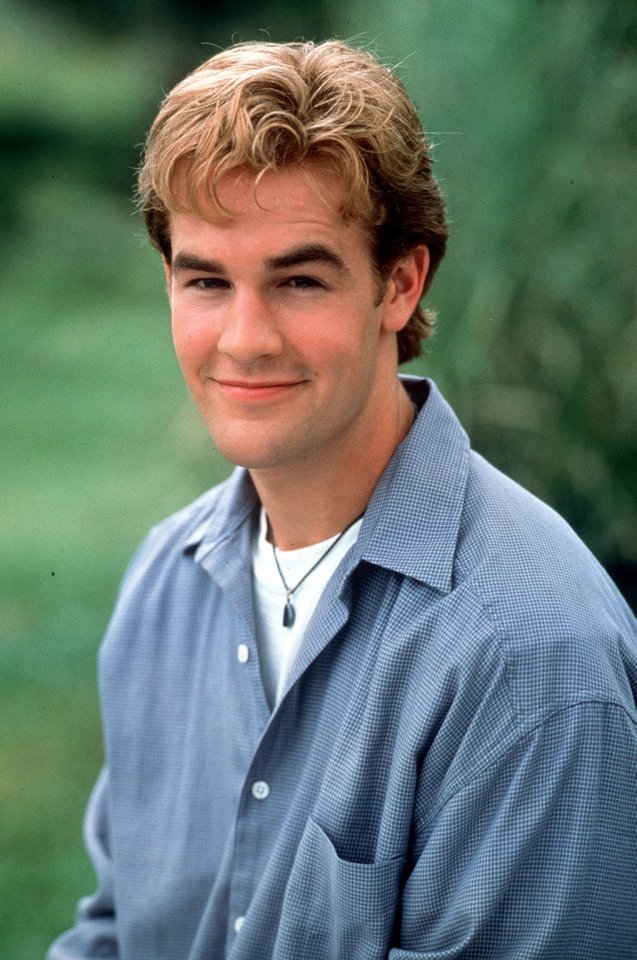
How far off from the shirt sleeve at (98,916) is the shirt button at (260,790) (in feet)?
1.32

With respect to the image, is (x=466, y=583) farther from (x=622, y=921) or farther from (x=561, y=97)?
(x=561, y=97)

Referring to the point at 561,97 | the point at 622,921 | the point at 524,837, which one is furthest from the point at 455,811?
the point at 561,97

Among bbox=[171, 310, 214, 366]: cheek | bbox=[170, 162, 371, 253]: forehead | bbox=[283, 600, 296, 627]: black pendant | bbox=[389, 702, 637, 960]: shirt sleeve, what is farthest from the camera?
bbox=[283, 600, 296, 627]: black pendant

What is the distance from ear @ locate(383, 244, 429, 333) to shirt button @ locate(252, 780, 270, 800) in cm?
66

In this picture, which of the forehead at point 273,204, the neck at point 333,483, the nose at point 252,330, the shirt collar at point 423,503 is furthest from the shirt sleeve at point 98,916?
the forehead at point 273,204

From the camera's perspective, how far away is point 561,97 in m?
2.65

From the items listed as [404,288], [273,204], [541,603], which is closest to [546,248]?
[404,288]

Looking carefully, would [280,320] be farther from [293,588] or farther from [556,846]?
[556,846]

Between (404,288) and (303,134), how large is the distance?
318mm

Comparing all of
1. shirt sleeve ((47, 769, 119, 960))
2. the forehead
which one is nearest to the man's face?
the forehead

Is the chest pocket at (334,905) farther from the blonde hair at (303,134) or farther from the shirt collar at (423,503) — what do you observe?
the blonde hair at (303,134)

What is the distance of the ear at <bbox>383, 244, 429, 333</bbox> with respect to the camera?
1762mm

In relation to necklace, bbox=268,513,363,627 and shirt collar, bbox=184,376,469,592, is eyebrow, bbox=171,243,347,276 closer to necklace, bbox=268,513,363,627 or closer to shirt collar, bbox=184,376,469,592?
shirt collar, bbox=184,376,469,592

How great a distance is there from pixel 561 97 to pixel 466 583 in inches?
59.1
